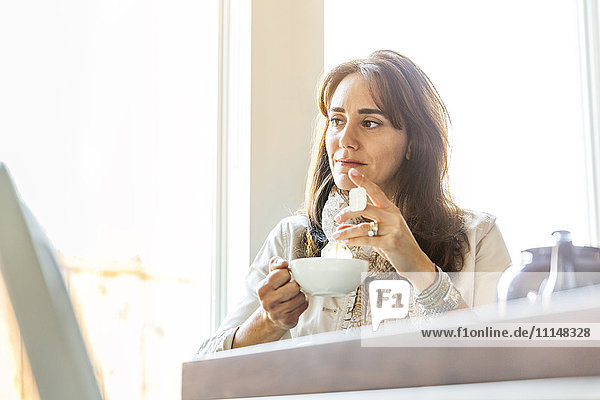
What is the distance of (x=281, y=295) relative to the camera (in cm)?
130

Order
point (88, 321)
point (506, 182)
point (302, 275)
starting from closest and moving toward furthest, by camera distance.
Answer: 1. point (302, 275)
2. point (88, 321)
3. point (506, 182)

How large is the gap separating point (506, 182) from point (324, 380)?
4.77 ft

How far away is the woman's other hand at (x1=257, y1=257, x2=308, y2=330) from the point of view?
4.26ft

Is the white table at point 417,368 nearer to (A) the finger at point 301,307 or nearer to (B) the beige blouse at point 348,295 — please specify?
(A) the finger at point 301,307

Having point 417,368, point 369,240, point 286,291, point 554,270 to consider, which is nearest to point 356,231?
point 369,240

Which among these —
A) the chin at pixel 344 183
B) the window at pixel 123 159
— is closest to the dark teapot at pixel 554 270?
the chin at pixel 344 183

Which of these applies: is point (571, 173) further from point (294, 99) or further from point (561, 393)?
point (561, 393)

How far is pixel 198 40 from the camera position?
2289 millimetres

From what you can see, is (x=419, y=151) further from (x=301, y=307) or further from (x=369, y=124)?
(x=301, y=307)

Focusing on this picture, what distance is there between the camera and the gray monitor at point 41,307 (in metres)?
0.49

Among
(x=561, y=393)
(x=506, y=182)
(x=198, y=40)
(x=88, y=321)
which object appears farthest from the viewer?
(x=198, y=40)

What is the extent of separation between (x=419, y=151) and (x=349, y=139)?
0.62ft

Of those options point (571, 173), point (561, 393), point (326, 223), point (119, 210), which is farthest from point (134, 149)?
point (561, 393)

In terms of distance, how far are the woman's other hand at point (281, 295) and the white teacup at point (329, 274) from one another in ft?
0.46
